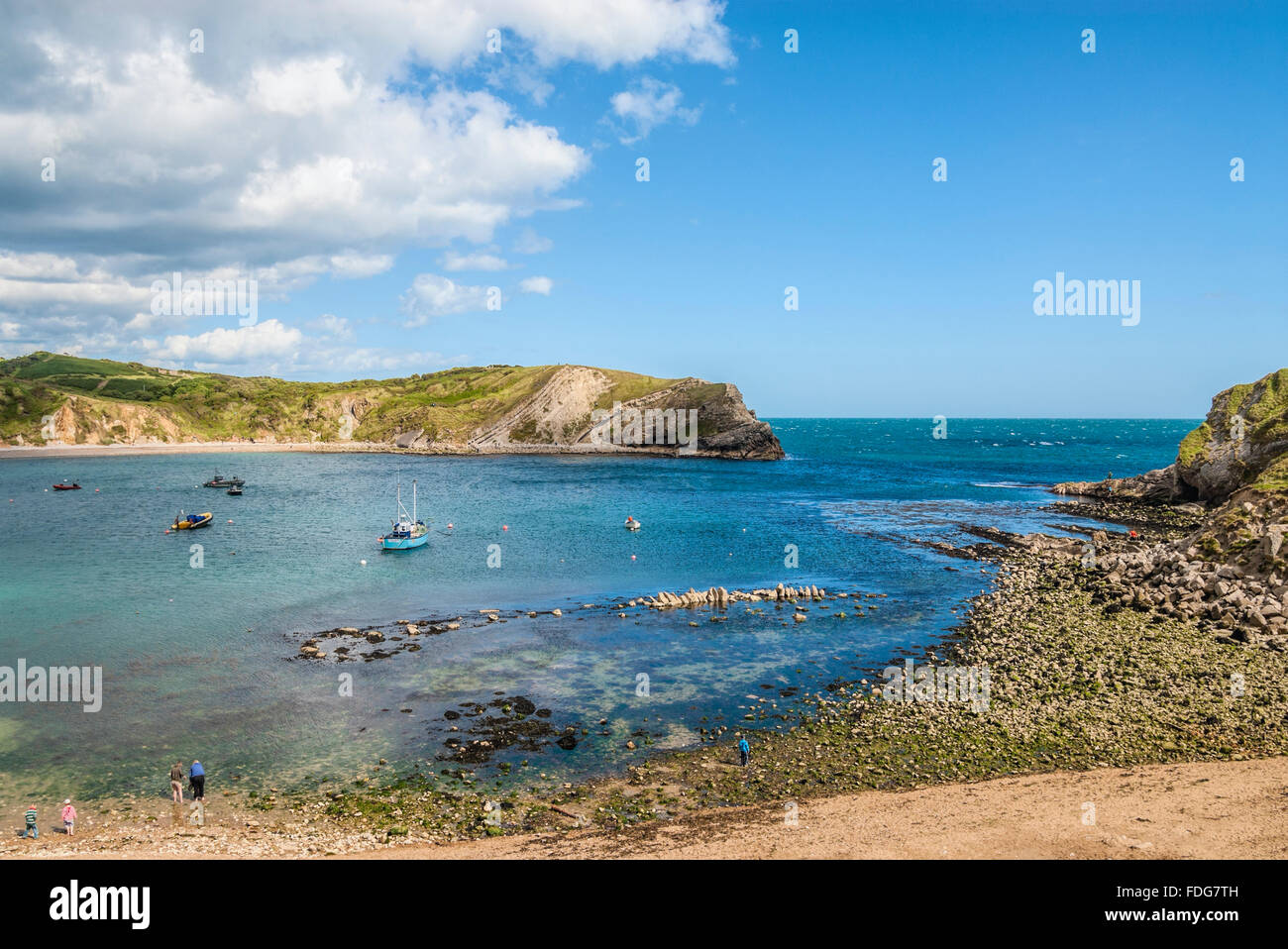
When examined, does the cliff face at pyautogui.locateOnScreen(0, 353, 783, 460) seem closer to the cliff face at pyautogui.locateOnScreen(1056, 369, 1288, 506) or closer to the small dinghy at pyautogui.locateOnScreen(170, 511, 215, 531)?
the cliff face at pyautogui.locateOnScreen(1056, 369, 1288, 506)

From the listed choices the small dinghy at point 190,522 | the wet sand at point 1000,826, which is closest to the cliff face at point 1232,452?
the wet sand at point 1000,826

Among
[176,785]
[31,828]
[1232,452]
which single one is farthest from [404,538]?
[1232,452]

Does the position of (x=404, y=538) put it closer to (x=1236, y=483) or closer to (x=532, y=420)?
(x=1236, y=483)

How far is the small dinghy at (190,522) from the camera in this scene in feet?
236

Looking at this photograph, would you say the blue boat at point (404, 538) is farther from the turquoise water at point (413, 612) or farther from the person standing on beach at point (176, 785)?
the person standing on beach at point (176, 785)

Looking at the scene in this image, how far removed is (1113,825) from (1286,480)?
44283 mm

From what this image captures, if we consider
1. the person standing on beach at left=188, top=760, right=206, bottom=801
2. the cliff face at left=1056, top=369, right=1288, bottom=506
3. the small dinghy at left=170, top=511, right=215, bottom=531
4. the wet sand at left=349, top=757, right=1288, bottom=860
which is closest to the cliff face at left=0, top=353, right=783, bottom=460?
the cliff face at left=1056, top=369, right=1288, bottom=506

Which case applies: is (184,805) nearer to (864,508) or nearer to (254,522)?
(254,522)

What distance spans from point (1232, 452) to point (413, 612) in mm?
74159

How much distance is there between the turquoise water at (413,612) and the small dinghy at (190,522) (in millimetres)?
1663

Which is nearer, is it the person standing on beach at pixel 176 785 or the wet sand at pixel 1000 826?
the wet sand at pixel 1000 826

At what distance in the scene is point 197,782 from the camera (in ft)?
75.4

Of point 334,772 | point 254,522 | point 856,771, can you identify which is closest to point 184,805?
point 334,772

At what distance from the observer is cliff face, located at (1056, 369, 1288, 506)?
61.8 meters
